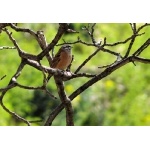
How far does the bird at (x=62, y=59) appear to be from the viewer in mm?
2014

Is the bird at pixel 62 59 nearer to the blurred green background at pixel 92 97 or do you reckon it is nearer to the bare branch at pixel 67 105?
the bare branch at pixel 67 105

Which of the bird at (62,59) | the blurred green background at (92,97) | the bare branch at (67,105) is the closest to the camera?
the bare branch at (67,105)

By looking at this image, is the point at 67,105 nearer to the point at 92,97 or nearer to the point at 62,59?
the point at 62,59

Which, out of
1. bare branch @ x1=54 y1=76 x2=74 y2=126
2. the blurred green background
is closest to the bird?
bare branch @ x1=54 y1=76 x2=74 y2=126

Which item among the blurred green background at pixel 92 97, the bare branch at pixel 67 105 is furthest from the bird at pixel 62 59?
the blurred green background at pixel 92 97

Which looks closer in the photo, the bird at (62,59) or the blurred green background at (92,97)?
the bird at (62,59)

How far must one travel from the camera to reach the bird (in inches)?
79.3

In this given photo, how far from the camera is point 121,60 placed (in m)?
1.74

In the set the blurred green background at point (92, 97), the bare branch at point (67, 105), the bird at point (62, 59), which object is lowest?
the blurred green background at point (92, 97)

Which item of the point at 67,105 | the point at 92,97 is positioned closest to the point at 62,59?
the point at 67,105

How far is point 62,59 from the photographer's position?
7.07 feet

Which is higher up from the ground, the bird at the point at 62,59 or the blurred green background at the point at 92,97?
the bird at the point at 62,59
